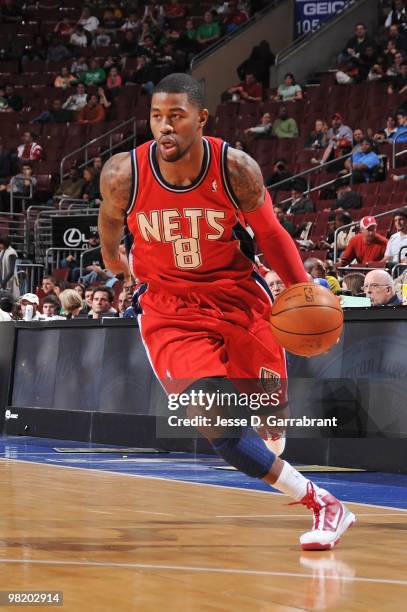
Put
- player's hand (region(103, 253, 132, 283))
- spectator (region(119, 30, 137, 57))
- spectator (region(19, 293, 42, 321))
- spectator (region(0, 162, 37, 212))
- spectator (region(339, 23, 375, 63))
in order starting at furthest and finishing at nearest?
spectator (region(119, 30, 137, 57)) → spectator (region(0, 162, 37, 212)) → spectator (region(339, 23, 375, 63)) → spectator (region(19, 293, 42, 321)) → player's hand (region(103, 253, 132, 283))

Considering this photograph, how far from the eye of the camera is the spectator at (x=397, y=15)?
19.5m

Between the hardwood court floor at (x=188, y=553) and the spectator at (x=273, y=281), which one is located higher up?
the spectator at (x=273, y=281)

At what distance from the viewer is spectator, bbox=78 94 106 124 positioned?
71.3 ft

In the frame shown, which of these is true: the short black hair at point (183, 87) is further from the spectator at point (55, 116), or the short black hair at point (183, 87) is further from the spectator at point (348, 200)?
the spectator at point (55, 116)

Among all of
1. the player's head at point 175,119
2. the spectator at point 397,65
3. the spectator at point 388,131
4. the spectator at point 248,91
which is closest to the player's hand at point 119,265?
the player's head at point 175,119

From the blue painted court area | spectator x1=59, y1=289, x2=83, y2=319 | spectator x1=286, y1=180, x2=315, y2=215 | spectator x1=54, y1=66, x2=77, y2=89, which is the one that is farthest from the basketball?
spectator x1=54, y1=66, x2=77, y2=89

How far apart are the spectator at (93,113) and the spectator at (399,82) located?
617 cm

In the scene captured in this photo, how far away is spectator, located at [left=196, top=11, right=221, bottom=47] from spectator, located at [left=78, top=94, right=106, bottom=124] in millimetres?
2811

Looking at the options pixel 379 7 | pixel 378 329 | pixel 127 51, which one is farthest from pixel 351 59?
pixel 378 329

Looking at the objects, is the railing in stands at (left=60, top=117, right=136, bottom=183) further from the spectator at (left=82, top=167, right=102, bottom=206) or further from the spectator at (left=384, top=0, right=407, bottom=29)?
the spectator at (left=384, top=0, right=407, bottom=29)

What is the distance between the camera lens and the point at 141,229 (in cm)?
474

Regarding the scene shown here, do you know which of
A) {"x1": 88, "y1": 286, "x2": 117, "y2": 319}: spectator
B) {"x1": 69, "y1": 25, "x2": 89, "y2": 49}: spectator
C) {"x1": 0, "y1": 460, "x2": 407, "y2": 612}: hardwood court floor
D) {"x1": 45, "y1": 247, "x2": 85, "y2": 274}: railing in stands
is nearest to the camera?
{"x1": 0, "y1": 460, "x2": 407, "y2": 612}: hardwood court floor

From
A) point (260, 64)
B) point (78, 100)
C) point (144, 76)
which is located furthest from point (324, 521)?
point (78, 100)

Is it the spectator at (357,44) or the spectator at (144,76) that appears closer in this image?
the spectator at (357,44)
